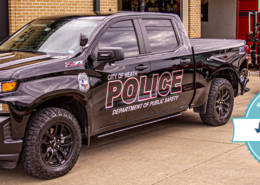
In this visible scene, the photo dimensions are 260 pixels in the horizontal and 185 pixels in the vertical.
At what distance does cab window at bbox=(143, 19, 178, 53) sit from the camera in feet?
19.8

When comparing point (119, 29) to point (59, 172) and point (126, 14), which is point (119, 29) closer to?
point (126, 14)

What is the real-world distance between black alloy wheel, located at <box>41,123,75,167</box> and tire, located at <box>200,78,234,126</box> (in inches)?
118

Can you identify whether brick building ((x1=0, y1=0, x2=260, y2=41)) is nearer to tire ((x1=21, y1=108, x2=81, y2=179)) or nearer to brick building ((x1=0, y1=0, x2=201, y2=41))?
brick building ((x1=0, y1=0, x2=201, y2=41))

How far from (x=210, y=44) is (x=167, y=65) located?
145cm

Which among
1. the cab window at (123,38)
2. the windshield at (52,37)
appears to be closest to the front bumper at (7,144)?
the windshield at (52,37)

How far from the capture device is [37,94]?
444 cm

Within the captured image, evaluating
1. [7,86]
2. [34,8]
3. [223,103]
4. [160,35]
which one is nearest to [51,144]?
[7,86]

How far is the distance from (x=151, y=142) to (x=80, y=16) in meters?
2.13

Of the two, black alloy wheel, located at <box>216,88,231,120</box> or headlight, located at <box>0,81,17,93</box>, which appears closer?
headlight, located at <box>0,81,17,93</box>

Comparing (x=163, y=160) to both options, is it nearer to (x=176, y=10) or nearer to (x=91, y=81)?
(x=91, y=81)

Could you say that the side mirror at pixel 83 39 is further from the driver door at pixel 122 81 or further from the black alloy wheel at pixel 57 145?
the black alloy wheel at pixel 57 145

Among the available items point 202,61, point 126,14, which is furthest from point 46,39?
point 202,61

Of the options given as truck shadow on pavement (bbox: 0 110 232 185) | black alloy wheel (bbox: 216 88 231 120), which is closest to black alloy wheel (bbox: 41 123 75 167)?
truck shadow on pavement (bbox: 0 110 232 185)

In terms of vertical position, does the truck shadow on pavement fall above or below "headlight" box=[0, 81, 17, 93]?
below
